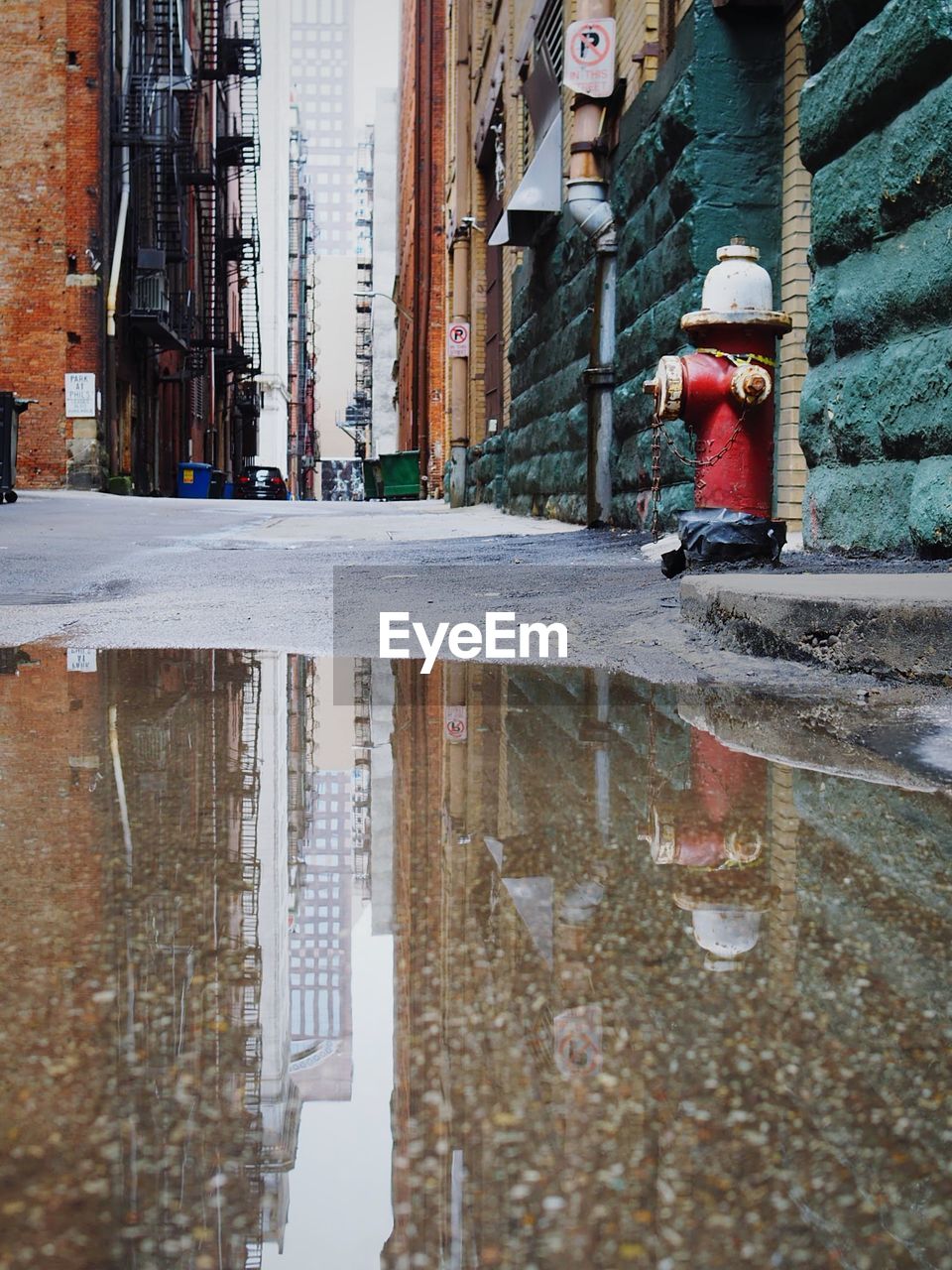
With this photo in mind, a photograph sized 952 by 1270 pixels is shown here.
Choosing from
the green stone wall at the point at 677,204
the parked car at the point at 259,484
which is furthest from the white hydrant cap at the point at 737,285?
the parked car at the point at 259,484

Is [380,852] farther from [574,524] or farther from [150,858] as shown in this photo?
[574,524]

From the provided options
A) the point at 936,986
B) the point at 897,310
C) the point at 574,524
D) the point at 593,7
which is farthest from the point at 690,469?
the point at 936,986

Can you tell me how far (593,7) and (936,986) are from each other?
9612 mm

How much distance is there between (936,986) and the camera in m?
1.42

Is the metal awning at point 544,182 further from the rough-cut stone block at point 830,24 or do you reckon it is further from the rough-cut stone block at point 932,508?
the rough-cut stone block at point 932,508

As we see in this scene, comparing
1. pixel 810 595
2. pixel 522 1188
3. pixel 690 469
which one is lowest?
pixel 522 1188

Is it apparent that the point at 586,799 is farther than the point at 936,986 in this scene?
Yes

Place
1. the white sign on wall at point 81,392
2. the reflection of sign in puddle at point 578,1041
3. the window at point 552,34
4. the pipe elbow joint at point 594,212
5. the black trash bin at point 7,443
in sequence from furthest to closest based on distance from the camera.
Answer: the white sign on wall at point 81,392, the black trash bin at point 7,443, the window at point 552,34, the pipe elbow joint at point 594,212, the reflection of sign in puddle at point 578,1041

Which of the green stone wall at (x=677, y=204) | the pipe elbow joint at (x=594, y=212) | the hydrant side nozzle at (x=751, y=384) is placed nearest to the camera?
the hydrant side nozzle at (x=751, y=384)

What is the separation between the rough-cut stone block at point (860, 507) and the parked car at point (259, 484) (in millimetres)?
35884

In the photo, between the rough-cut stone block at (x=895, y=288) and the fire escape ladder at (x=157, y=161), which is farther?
the fire escape ladder at (x=157, y=161)

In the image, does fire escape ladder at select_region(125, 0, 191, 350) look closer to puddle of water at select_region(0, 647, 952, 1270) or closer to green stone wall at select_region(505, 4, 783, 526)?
green stone wall at select_region(505, 4, 783, 526)
